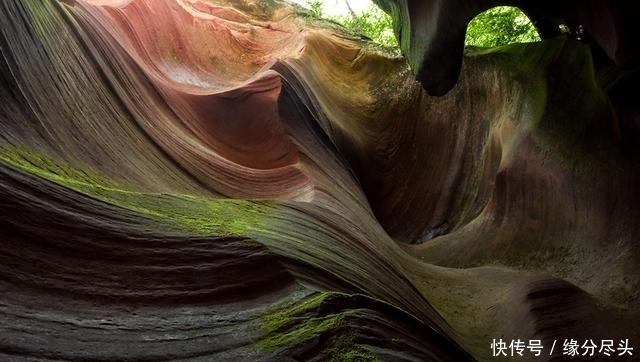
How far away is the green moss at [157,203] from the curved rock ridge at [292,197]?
0.08ft

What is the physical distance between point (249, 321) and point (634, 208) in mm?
5872

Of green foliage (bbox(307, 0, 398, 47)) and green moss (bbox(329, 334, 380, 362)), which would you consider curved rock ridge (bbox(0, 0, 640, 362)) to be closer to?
green moss (bbox(329, 334, 380, 362))

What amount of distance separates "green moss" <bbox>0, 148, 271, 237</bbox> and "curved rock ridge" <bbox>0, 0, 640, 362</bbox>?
23 mm

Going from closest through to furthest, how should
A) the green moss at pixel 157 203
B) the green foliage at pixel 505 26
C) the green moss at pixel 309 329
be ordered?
the green moss at pixel 309 329, the green moss at pixel 157 203, the green foliage at pixel 505 26

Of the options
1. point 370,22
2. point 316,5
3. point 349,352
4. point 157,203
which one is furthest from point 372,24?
point 349,352

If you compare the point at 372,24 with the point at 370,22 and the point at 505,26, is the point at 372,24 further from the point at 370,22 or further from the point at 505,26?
the point at 505,26

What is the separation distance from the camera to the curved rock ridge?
302cm

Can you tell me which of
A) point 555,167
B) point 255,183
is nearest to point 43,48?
point 255,183

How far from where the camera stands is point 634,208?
23.8 feet

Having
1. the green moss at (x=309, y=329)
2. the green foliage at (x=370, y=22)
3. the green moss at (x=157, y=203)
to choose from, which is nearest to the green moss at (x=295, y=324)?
the green moss at (x=309, y=329)

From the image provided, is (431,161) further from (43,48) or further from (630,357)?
(43,48)

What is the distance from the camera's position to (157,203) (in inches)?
158

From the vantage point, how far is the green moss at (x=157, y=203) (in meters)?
3.60

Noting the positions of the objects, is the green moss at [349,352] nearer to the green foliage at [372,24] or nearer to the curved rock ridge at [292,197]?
the curved rock ridge at [292,197]
